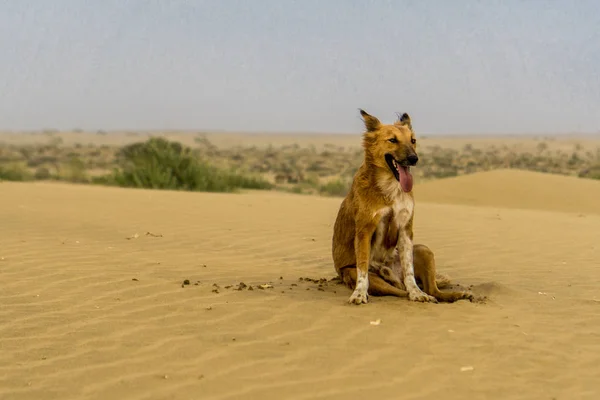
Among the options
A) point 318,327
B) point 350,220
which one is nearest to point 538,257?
point 350,220

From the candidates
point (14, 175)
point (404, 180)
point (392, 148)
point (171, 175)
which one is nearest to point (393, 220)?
point (404, 180)

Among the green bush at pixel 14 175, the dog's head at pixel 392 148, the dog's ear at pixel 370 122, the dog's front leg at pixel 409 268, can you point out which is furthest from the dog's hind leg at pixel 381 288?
→ the green bush at pixel 14 175

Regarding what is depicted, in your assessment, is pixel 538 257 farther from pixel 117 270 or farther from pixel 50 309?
pixel 50 309

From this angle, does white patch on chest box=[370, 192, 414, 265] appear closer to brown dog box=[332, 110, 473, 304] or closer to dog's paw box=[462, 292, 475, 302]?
brown dog box=[332, 110, 473, 304]

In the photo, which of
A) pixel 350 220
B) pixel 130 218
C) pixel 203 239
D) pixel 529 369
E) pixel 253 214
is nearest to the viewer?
pixel 529 369

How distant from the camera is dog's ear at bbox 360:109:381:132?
7.04 metres

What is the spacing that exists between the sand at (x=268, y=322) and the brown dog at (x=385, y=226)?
0.21 meters

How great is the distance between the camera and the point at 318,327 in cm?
625

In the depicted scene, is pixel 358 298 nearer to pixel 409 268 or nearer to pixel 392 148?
pixel 409 268

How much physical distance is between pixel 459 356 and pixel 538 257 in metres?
5.59

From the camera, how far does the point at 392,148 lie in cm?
688

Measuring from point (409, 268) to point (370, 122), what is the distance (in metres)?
1.31

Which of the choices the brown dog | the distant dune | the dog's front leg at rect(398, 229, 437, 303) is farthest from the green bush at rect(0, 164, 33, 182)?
the dog's front leg at rect(398, 229, 437, 303)

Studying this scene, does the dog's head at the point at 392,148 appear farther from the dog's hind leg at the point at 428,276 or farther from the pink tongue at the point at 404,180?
the dog's hind leg at the point at 428,276
